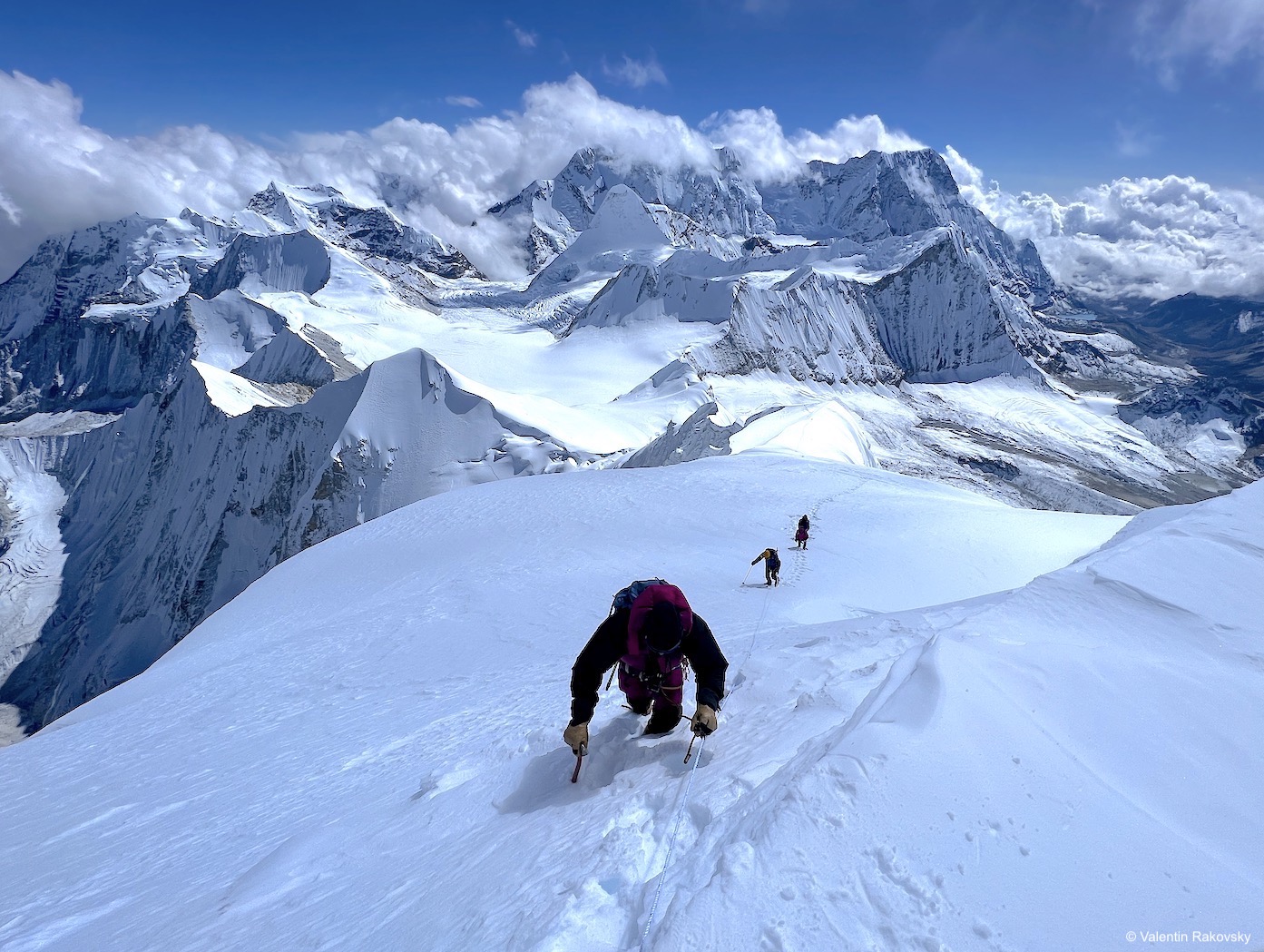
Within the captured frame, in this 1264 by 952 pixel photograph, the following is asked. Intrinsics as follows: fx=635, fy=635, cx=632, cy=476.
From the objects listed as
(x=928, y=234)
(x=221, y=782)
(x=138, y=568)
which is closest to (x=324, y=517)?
(x=138, y=568)

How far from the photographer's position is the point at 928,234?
155375 mm

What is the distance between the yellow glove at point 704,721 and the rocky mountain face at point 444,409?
3135 cm

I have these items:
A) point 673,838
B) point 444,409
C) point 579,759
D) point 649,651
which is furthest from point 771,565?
point 444,409

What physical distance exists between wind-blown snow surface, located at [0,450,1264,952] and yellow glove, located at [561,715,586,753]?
0.86ft

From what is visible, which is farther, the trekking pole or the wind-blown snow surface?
the trekking pole

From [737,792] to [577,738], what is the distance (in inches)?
49.8

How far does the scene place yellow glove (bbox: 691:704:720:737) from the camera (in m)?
4.20

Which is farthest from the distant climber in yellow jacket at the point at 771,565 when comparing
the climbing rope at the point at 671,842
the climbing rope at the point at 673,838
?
the climbing rope at the point at 671,842

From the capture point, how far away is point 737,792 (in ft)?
11.7

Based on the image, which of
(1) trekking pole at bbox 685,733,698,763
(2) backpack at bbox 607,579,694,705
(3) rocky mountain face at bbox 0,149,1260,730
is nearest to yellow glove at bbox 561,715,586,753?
(2) backpack at bbox 607,579,694,705

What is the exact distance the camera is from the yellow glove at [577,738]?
436 centimetres

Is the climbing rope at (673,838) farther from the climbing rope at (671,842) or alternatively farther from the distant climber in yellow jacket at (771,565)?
the distant climber in yellow jacket at (771,565)

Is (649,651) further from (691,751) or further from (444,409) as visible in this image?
(444,409)

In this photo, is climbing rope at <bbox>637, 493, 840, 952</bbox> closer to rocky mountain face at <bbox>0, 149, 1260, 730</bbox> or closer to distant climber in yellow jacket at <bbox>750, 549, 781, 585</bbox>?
distant climber in yellow jacket at <bbox>750, 549, 781, 585</bbox>
